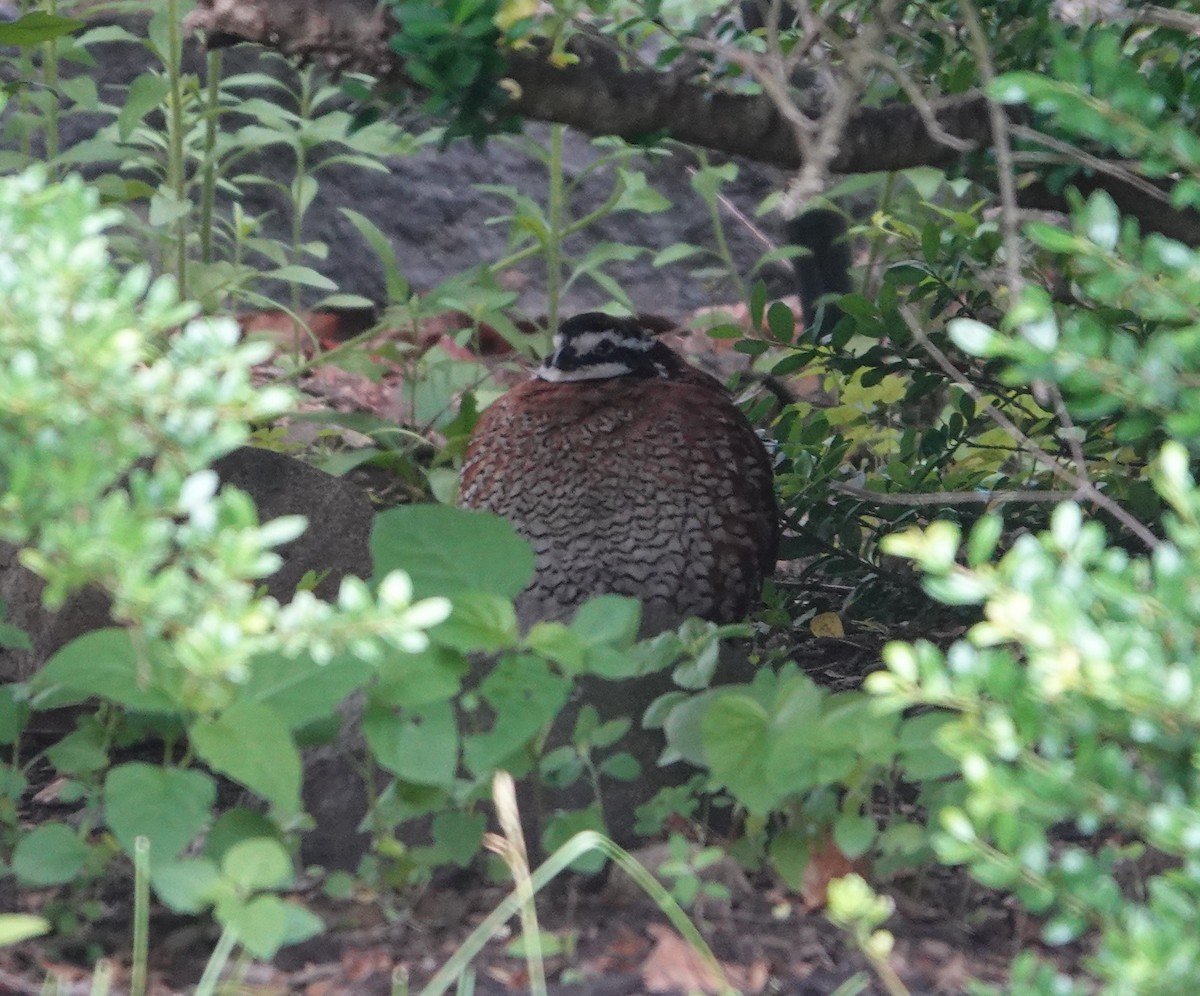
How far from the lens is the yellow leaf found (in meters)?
3.70

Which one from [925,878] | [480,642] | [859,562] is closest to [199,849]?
[480,642]

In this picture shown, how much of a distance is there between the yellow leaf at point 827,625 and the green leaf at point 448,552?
1.69 metres

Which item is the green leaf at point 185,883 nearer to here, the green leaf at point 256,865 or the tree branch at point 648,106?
the green leaf at point 256,865

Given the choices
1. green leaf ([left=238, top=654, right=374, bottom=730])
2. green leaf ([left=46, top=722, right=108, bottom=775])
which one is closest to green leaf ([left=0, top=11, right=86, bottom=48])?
green leaf ([left=46, top=722, right=108, bottom=775])

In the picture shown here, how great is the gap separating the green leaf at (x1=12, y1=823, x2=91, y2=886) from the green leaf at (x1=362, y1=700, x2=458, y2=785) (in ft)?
1.40

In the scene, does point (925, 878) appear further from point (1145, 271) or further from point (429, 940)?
point (1145, 271)

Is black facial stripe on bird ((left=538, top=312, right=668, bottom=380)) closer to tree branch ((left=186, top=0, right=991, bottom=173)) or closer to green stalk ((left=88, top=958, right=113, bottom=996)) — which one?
tree branch ((left=186, top=0, right=991, bottom=173))

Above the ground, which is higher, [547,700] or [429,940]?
[547,700]

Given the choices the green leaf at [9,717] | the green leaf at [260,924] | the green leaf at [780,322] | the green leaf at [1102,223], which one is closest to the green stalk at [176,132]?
the green leaf at [780,322]

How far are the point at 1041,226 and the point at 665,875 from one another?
3.22 ft

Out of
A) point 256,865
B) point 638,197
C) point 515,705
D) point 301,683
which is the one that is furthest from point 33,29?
point 638,197

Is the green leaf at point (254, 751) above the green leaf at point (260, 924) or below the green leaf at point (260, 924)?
above

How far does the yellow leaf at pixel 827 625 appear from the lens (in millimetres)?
3697

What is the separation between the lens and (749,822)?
2.18 meters
